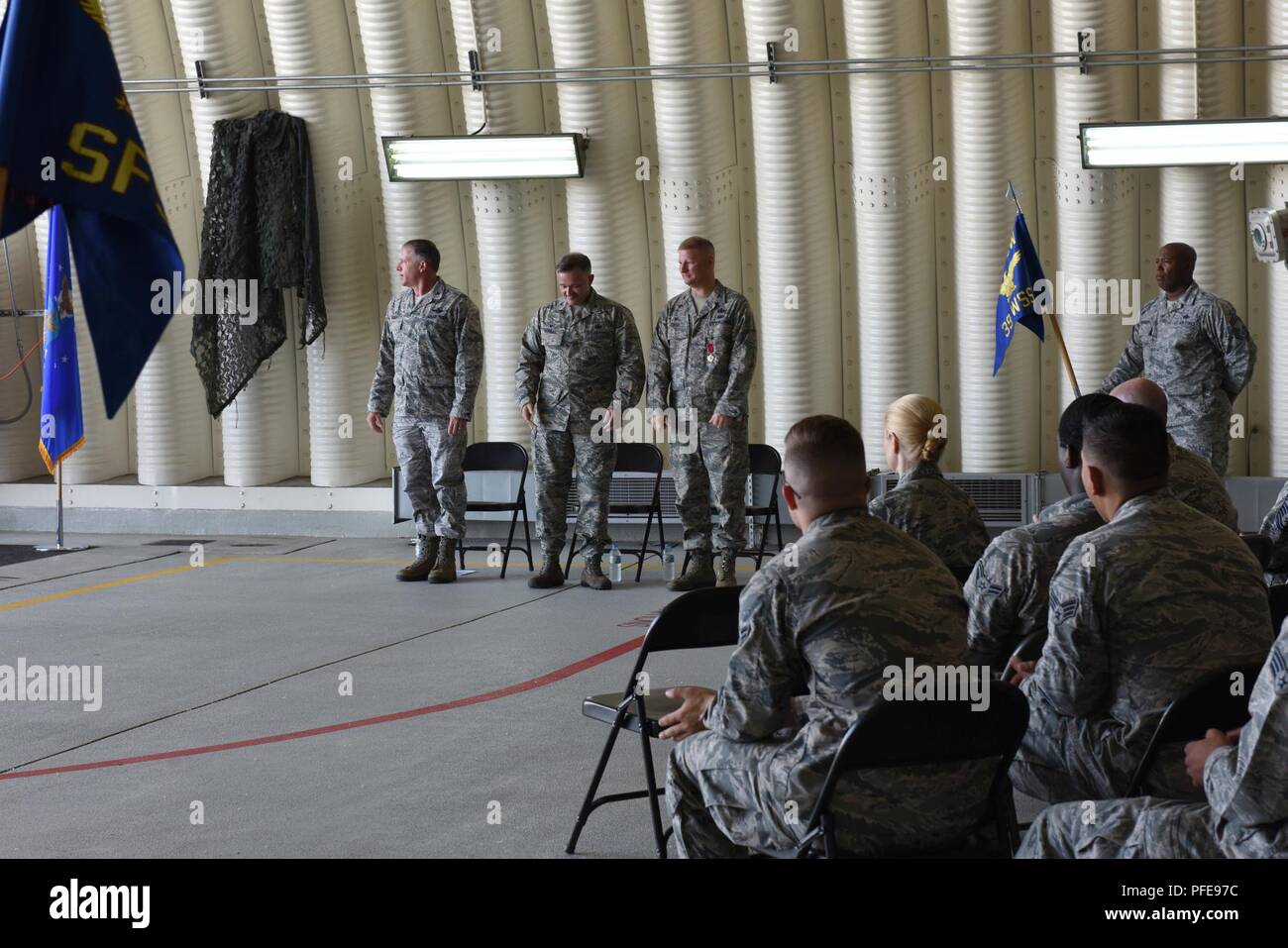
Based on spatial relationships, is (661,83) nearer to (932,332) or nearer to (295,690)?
(932,332)

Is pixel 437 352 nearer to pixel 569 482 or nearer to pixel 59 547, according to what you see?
pixel 569 482

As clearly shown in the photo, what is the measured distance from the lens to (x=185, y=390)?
39.2 ft

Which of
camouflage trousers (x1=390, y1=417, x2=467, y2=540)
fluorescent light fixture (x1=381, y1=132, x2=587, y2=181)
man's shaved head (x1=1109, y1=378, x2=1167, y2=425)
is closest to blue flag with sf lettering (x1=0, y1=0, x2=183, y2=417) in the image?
man's shaved head (x1=1109, y1=378, x2=1167, y2=425)

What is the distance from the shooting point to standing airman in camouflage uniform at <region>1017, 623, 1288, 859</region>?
249 cm

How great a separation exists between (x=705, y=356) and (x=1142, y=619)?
5.86 metres

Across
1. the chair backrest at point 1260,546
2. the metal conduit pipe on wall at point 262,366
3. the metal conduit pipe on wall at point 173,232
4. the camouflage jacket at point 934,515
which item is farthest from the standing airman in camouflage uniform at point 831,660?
the metal conduit pipe on wall at point 173,232

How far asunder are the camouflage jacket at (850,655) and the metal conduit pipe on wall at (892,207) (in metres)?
7.38

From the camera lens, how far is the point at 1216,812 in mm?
2646

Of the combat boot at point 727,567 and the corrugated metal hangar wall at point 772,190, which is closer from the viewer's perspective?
the combat boot at point 727,567

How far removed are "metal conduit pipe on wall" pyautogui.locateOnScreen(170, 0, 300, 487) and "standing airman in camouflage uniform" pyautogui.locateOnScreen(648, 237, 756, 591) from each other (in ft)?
13.0

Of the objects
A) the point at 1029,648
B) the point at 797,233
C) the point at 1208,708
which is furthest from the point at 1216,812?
the point at 797,233

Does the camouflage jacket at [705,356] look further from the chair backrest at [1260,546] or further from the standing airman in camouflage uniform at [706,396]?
the chair backrest at [1260,546]

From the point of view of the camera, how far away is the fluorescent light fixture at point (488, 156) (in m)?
10.4
